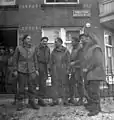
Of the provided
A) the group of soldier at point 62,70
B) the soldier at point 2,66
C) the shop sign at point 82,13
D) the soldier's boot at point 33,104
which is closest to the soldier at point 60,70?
the group of soldier at point 62,70

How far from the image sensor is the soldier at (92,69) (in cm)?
117

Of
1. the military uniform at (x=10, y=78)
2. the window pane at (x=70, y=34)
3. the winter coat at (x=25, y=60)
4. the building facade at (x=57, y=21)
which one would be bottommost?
the military uniform at (x=10, y=78)

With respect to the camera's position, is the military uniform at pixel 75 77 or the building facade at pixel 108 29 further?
the military uniform at pixel 75 77

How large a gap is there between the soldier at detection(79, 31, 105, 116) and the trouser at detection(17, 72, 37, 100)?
0.39m

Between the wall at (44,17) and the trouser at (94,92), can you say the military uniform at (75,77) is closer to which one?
the trouser at (94,92)

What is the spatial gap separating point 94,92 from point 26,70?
54 cm

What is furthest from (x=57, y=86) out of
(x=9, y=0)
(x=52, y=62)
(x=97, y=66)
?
(x=9, y=0)

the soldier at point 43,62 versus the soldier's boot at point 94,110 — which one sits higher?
the soldier at point 43,62

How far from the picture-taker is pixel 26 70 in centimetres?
116

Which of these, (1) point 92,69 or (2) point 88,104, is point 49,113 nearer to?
(2) point 88,104

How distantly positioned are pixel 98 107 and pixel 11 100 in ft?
2.17

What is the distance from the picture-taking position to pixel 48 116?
116 cm

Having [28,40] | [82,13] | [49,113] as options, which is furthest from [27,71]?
[82,13]

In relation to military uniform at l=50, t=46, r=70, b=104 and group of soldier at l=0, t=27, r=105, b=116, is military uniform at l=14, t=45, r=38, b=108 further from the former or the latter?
military uniform at l=50, t=46, r=70, b=104
